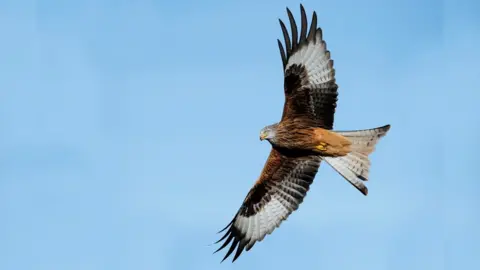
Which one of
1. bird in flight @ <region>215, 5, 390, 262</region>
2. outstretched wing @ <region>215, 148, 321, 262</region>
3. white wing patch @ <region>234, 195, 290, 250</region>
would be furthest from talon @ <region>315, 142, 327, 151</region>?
white wing patch @ <region>234, 195, 290, 250</region>

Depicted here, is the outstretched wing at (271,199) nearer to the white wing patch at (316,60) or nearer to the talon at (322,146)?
the talon at (322,146)

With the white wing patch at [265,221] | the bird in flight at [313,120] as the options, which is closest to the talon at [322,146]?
the bird in flight at [313,120]

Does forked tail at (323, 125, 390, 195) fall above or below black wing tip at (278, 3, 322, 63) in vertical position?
below

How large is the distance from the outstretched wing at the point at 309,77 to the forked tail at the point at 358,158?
43 centimetres

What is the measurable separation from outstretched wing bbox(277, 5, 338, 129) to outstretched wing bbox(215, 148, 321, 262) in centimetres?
100

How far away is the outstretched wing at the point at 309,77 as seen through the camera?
523 inches

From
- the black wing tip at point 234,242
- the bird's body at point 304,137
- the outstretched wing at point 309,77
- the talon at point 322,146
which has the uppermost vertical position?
the outstretched wing at point 309,77

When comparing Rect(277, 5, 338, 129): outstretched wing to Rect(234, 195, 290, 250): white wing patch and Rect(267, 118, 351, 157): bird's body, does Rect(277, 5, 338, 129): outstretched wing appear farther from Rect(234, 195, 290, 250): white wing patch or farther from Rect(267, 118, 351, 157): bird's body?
Rect(234, 195, 290, 250): white wing patch

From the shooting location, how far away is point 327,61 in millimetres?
13266

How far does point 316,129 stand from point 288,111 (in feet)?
1.52

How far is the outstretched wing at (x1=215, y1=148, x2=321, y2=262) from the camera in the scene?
14.3m

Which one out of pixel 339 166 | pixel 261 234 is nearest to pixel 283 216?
pixel 261 234

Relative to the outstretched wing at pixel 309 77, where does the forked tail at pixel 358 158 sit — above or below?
below

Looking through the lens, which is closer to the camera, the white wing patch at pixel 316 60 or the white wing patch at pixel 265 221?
the white wing patch at pixel 316 60
